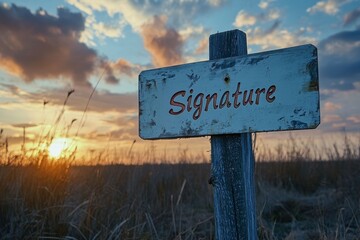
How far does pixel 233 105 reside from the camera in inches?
66.9

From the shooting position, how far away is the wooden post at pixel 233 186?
1711 millimetres

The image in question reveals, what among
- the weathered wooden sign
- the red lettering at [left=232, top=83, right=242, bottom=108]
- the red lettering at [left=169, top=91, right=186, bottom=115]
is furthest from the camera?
the red lettering at [left=169, top=91, right=186, bottom=115]

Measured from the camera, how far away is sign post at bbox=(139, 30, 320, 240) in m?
1.60

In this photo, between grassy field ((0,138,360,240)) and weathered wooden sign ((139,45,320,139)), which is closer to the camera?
weathered wooden sign ((139,45,320,139))

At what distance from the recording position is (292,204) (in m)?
5.37

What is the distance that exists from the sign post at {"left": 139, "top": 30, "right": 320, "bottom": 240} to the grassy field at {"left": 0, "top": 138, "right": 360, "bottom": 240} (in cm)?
74

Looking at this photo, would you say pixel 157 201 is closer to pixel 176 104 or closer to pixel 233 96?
pixel 176 104

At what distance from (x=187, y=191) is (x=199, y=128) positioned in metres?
4.27

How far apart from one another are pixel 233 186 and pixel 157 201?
305cm

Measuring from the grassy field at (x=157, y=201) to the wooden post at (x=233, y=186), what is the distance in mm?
679

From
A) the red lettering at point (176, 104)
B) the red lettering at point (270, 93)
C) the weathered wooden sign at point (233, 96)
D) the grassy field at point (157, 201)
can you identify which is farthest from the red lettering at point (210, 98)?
the grassy field at point (157, 201)

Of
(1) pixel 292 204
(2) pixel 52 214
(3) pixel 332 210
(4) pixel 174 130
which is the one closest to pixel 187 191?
(1) pixel 292 204

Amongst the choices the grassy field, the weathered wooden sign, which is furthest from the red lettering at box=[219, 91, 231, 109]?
the grassy field

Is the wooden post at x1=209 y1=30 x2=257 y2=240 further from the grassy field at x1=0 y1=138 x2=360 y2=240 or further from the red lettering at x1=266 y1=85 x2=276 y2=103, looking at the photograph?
the grassy field at x1=0 y1=138 x2=360 y2=240
